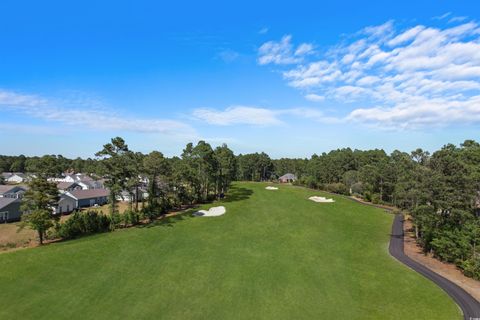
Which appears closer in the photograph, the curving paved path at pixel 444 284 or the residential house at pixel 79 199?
the curving paved path at pixel 444 284

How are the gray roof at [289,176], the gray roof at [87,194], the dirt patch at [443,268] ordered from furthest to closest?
the gray roof at [289,176]
the gray roof at [87,194]
the dirt patch at [443,268]

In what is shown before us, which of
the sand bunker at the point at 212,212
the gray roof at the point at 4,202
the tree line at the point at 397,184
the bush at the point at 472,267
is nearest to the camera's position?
the bush at the point at 472,267

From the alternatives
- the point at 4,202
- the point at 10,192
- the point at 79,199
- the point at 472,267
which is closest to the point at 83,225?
the point at 4,202

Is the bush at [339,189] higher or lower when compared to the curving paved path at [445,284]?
higher

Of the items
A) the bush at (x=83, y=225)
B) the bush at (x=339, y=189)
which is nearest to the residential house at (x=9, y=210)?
the bush at (x=83, y=225)

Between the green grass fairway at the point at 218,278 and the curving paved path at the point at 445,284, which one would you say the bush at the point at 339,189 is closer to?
the green grass fairway at the point at 218,278

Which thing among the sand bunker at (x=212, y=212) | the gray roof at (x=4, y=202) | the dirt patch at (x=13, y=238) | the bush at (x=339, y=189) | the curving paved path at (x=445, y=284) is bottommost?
the dirt patch at (x=13, y=238)

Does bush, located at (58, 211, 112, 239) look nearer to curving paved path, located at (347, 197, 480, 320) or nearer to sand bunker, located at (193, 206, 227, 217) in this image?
sand bunker, located at (193, 206, 227, 217)

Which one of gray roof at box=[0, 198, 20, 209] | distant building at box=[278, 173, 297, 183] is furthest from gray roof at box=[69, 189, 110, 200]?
distant building at box=[278, 173, 297, 183]
